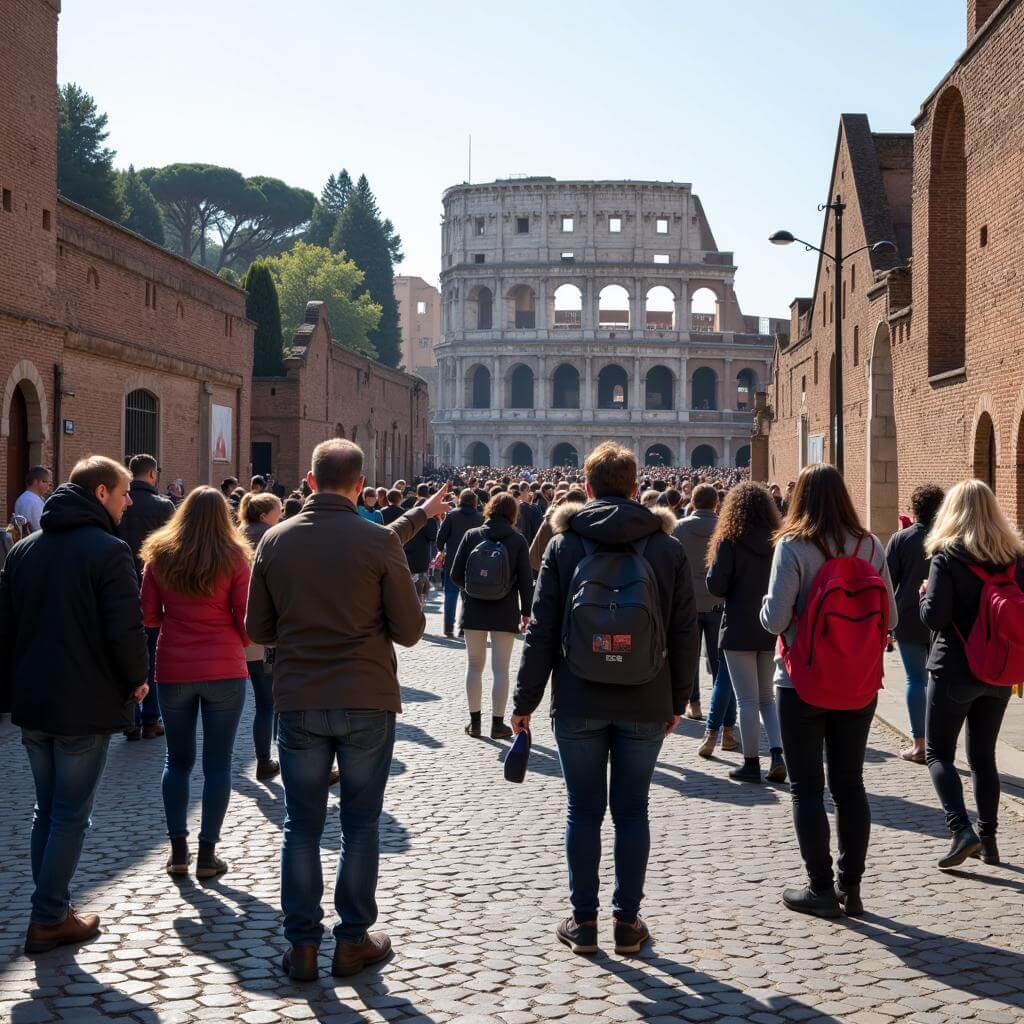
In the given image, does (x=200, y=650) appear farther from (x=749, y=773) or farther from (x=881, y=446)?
(x=881, y=446)

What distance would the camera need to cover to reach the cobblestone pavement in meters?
4.21

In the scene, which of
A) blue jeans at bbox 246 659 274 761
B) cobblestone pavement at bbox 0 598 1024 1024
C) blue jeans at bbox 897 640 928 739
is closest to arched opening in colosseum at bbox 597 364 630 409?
blue jeans at bbox 897 640 928 739

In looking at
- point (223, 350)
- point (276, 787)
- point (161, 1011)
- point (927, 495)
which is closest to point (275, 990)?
point (161, 1011)

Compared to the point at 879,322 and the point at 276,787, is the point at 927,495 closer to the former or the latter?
the point at 276,787

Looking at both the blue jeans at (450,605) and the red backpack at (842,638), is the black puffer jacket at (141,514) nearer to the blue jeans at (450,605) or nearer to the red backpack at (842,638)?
the red backpack at (842,638)

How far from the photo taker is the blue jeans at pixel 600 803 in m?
4.72

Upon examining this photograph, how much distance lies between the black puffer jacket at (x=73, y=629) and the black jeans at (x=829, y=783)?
2507 millimetres

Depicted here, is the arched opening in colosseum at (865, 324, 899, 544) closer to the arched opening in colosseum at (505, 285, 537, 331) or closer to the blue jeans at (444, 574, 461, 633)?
the blue jeans at (444, 574, 461, 633)

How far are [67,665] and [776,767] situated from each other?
4.36m

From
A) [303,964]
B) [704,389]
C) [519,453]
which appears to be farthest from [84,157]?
[303,964]

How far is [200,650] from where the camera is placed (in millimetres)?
5746

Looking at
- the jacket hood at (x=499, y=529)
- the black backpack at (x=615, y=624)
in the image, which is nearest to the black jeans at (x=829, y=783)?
the black backpack at (x=615, y=624)

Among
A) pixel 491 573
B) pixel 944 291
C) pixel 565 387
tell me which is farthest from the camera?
pixel 565 387

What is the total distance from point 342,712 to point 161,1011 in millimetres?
1057
